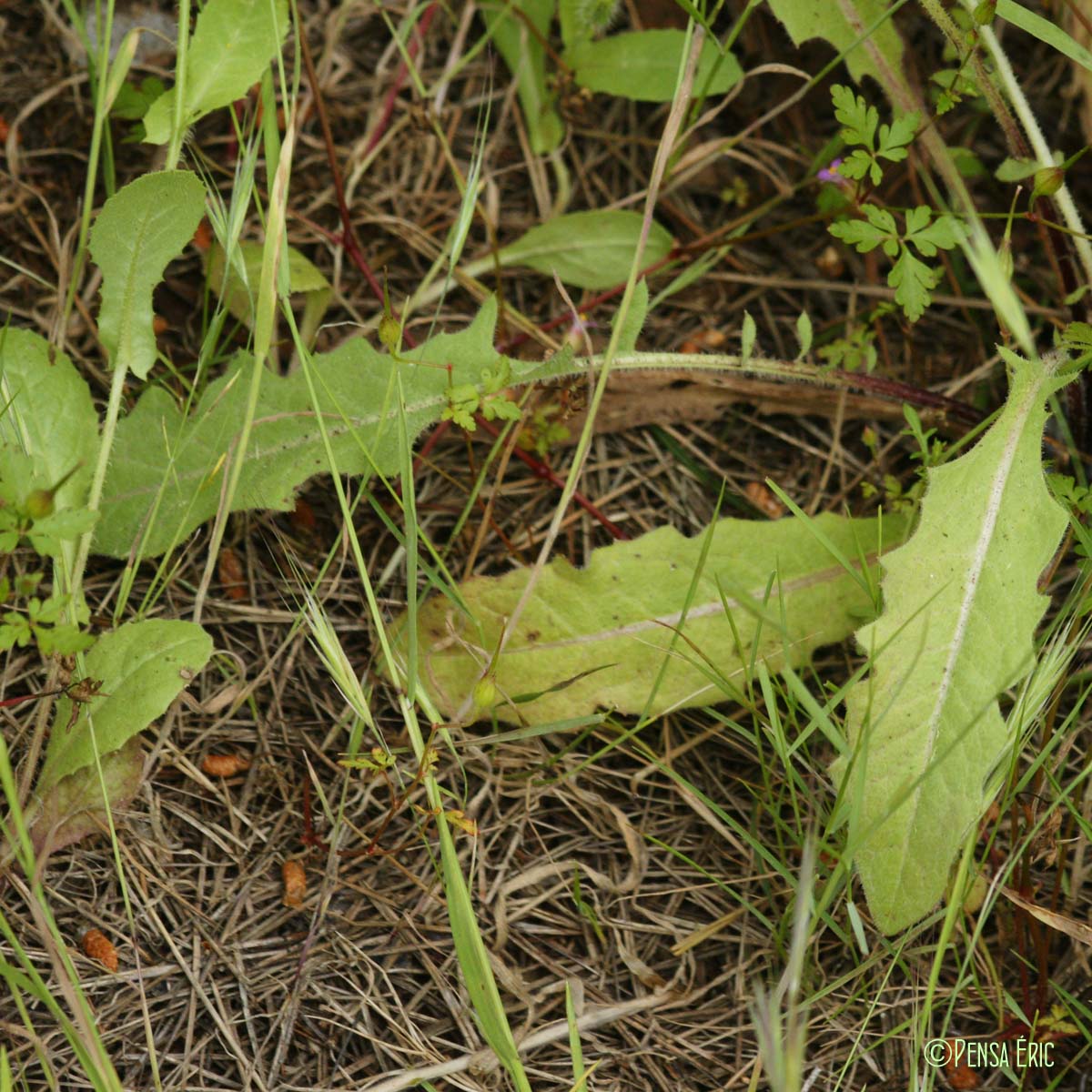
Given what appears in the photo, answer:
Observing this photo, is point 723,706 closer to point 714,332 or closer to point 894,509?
point 894,509

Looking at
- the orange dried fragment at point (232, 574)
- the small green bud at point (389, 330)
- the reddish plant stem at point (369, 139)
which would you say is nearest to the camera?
the small green bud at point (389, 330)

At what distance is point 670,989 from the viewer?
1794 millimetres

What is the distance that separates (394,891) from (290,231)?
1.41 m

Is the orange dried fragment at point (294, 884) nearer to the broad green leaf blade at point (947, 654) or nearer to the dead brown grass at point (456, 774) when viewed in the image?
the dead brown grass at point (456, 774)

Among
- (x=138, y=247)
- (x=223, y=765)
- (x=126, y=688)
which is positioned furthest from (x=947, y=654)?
(x=138, y=247)

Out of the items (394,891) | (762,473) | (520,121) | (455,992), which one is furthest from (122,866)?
(520,121)

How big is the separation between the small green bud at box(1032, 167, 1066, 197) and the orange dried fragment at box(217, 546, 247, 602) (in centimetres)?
162

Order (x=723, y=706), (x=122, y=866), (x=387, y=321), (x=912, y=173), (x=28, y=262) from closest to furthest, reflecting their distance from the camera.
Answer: (x=387, y=321)
(x=122, y=866)
(x=723, y=706)
(x=28, y=262)
(x=912, y=173)

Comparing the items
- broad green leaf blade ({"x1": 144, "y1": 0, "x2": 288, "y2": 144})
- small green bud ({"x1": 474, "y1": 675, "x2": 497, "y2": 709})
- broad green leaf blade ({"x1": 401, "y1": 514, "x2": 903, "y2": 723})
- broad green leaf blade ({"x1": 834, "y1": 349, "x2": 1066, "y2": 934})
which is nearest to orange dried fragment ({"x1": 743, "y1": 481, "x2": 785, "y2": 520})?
broad green leaf blade ({"x1": 401, "y1": 514, "x2": 903, "y2": 723})

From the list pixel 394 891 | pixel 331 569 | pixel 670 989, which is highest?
pixel 331 569

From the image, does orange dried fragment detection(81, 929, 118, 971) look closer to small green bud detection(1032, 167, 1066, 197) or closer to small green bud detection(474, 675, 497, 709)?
small green bud detection(474, 675, 497, 709)

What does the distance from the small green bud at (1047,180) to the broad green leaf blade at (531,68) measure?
1047 mm

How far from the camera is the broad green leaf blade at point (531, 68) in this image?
7.93 feet

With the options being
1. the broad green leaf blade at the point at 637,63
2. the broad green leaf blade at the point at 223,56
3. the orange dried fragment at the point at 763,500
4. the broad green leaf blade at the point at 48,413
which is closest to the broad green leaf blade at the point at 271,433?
the broad green leaf blade at the point at 48,413
